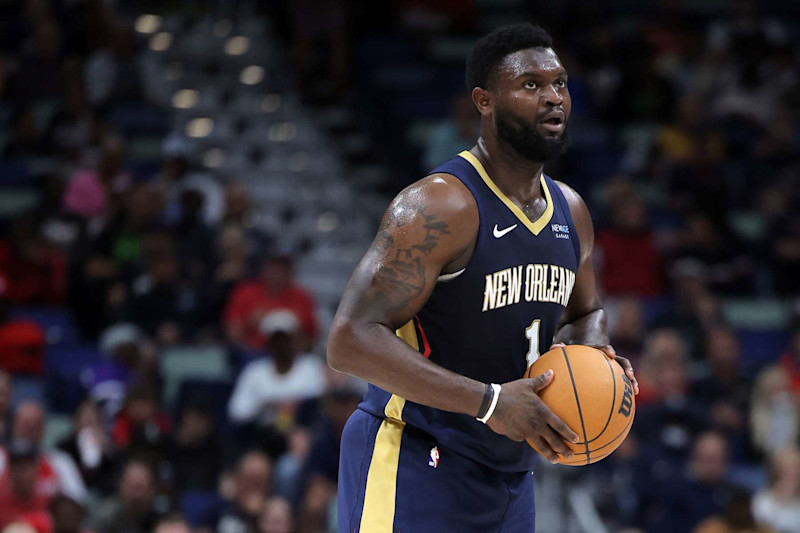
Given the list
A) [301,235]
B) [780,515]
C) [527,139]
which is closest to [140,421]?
[301,235]

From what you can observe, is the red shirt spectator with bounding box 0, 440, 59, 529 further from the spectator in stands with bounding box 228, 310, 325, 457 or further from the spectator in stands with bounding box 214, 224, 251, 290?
the spectator in stands with bounding box 214, 224, 251, 290

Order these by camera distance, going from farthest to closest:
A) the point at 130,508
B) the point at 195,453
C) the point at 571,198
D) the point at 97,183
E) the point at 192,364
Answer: the point at 97,183, the point at 192,364, the point at 195,453, the point at 130,508, the point at 571,198

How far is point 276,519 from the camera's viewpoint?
7961 millimetres

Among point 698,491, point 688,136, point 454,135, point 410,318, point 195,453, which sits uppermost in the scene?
point 410,318

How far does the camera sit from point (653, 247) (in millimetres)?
10477

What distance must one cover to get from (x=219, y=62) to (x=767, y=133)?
19.0 feet

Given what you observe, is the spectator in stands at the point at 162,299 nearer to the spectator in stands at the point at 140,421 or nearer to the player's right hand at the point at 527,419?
the spectator in stands at the point at 140,421

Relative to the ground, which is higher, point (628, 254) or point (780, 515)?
point (628, 254)

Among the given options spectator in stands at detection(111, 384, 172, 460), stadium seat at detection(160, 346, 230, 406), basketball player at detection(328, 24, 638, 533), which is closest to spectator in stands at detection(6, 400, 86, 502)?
spectator in stands at detection(111, 384, 172, 460)

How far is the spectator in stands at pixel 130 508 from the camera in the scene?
318 inches

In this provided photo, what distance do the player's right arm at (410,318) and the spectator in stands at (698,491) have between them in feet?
15.9

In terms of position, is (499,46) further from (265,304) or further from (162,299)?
(162,299)

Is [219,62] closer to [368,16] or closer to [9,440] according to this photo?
[368,16]

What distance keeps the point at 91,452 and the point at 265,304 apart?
6.61 ft
